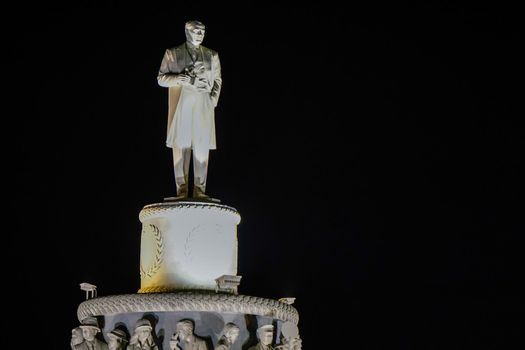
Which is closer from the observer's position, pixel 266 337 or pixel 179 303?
pixel 179 303

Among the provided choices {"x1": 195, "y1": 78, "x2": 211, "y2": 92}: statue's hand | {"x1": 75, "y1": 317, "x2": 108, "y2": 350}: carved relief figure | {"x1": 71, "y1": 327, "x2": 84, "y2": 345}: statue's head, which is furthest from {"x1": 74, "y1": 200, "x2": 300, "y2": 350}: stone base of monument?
{"x1": 195, "y1": 78, "x2": 211, "y2": 92}: statue's hand

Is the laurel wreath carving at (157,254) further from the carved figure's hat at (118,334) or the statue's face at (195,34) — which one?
the statue's face at (195,34)

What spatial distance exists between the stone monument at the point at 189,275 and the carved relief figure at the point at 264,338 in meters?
0.01

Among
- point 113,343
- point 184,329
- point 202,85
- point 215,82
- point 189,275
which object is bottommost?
point 113,343

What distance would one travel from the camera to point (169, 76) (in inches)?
569

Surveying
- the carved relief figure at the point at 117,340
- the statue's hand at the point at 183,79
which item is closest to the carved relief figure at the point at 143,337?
the carved relief figure at the point at 117,340

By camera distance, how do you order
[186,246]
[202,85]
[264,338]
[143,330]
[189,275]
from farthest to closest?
[202,85] → [186,246] → [189,275] → [264,338] → [143,330]

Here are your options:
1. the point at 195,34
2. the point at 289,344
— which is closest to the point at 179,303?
the point at 289,344

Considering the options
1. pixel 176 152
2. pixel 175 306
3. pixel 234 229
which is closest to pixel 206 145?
pixel 176 152

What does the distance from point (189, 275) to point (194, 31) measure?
398 centimetres

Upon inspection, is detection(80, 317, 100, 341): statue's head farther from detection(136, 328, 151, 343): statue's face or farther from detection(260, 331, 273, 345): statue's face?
detection(260, 331, 273, 345): statue's face

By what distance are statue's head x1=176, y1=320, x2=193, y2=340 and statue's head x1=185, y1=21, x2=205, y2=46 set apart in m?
4.76

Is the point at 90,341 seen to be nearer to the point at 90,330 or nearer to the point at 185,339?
the point at 90,330

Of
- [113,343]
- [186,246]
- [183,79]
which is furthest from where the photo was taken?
[183,79]
